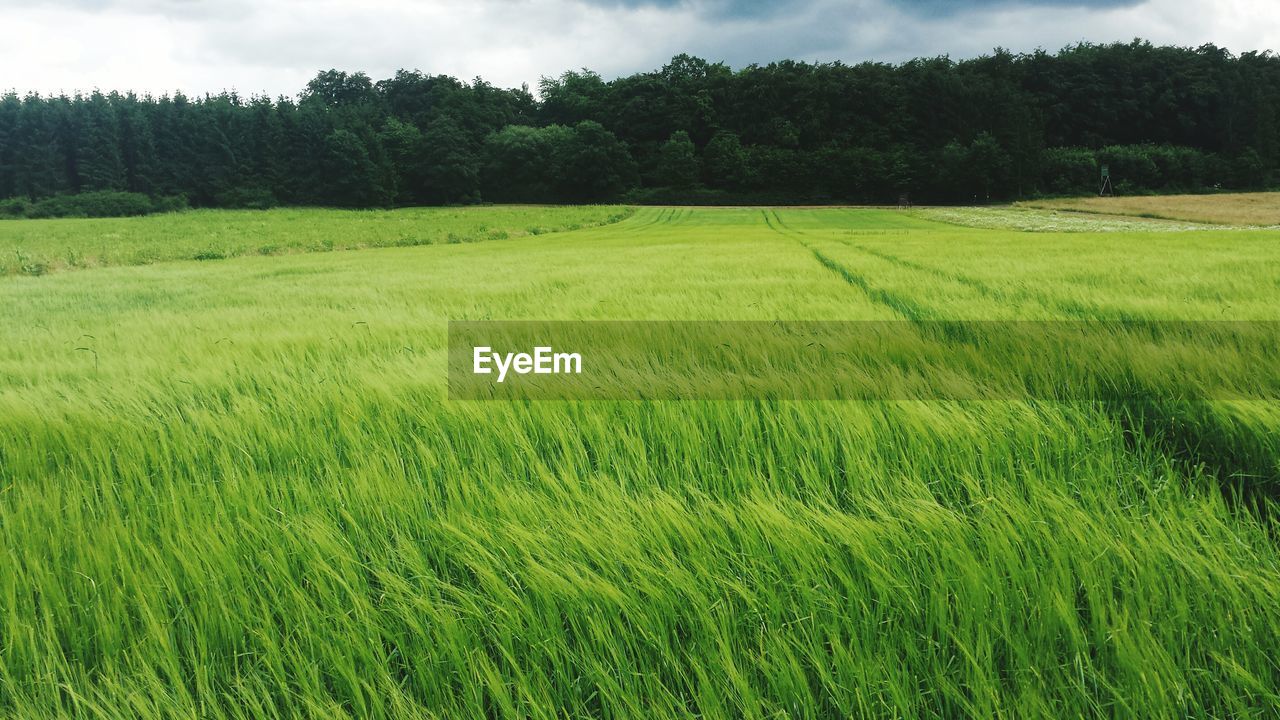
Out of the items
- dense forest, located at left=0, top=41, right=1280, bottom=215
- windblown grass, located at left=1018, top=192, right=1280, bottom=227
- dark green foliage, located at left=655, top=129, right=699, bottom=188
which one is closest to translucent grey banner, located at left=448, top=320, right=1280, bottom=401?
windblown grass, located at left=1018, top=192, right=1280, bottom=227

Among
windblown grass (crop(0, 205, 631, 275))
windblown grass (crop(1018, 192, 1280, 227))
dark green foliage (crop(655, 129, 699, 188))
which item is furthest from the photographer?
dark green foliage (crop(655, 129, 699, 188))

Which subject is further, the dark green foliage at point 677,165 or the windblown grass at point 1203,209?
the dark green foliage at point 677,165

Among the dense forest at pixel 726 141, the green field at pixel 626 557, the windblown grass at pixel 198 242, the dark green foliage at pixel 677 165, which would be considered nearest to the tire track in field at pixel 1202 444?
the green field at pixel 626 557

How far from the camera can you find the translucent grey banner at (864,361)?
2209 mm

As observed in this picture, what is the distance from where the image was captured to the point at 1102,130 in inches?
3509

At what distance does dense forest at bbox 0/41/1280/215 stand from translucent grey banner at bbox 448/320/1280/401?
75.6 metres

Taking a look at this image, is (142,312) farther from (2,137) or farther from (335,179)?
(2,137)

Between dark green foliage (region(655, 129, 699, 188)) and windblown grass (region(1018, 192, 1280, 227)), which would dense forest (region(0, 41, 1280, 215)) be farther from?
windblown grass (region(1018, 192, 1280, 227))

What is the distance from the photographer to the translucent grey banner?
7.25ft

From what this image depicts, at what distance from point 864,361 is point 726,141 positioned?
88.9 metres

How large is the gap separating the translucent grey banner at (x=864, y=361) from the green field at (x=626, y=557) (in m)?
0.19

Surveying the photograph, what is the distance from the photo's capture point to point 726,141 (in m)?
85.7

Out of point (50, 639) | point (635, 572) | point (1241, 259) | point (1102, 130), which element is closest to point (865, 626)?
point (635, 572)

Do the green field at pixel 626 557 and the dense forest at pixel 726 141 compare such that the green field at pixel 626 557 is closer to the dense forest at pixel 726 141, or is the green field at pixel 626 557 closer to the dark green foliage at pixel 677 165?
the dense forest at pixel 726 141
